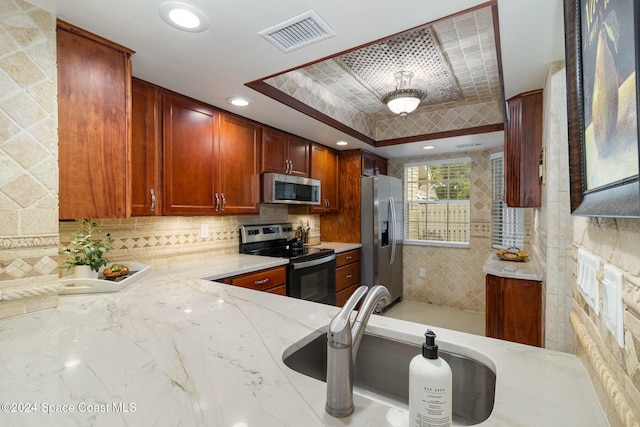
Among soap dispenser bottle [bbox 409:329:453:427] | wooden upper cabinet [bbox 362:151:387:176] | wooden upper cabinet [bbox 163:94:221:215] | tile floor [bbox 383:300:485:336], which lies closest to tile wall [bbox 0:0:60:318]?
wooden upper cabinet [bbox 163:94:221:215]

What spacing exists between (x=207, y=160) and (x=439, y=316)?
10.8 feet

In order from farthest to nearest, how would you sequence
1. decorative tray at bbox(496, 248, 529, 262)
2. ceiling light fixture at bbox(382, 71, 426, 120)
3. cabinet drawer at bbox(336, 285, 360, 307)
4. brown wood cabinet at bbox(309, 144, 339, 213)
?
brown wood cabinet at bbox(309, 144, 339, 213) < cabinet drawer at bbox(336, 285, 360, 307) < ceiling light fixture at bbox(382, 71, 426, 120) < decorative tray at bbox(496, 248, 529, 262)

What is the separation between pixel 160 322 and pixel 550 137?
6.83ft

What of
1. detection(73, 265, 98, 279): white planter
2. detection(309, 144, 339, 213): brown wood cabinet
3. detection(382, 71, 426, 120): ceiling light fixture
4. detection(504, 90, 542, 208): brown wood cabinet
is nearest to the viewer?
detection(73, 265, 98, 279): white planter

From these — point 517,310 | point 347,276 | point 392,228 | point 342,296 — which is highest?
point 392,228

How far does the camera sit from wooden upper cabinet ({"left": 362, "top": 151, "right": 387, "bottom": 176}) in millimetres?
4131

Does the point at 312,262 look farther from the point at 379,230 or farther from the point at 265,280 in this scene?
the point at 379,230

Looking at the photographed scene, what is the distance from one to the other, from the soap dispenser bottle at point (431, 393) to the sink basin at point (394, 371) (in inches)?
17.4

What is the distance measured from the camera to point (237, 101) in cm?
242

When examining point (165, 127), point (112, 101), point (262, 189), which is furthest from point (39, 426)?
point (262, 189)

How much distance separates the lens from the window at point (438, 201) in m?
4.30

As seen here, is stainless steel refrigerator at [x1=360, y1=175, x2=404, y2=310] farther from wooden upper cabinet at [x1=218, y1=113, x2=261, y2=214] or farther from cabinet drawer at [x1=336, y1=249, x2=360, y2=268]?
wooden upper cabinet at [x1=218, y1=113, x2=261, y2=214]

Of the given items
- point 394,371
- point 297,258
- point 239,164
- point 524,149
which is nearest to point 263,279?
point 297,258

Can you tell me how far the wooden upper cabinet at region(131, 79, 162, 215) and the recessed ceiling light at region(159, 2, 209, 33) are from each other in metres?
0.77
